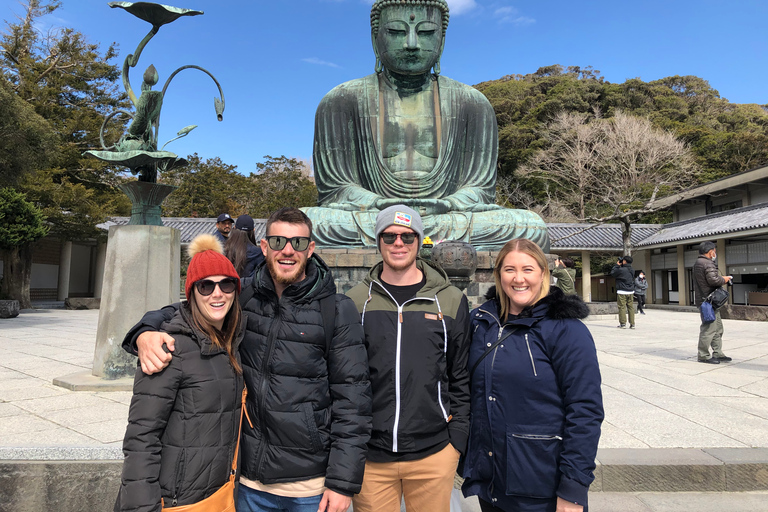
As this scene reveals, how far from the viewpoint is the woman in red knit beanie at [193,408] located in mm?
1401

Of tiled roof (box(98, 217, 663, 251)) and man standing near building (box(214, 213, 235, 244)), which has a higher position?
tiled roof (box(98, 217, 663, 251))

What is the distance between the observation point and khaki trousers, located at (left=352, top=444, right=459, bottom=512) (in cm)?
170

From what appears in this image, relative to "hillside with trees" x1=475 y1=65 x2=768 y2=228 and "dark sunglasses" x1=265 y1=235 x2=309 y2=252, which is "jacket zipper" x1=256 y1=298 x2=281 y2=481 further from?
"hillside with trees" x1=475 y1=65 x2=768 y2=228

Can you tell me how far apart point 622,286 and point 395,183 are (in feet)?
17.5

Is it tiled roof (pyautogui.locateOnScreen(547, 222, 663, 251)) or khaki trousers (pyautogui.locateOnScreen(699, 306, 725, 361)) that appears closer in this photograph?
khaki trousers (pyautogui.locateOnScreen(699, 306, 725, 361))

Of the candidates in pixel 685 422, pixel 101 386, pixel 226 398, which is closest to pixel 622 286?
pixel 685 422

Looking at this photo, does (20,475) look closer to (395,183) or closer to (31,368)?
(31,368)

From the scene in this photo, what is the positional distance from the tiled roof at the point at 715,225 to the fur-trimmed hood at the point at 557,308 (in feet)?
50.3

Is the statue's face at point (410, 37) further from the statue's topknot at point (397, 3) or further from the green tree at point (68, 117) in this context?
the green tree at point (68, 117)

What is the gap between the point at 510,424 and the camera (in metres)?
1.61

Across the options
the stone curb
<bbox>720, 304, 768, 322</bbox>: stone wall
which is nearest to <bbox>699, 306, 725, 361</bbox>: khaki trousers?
the stone curb

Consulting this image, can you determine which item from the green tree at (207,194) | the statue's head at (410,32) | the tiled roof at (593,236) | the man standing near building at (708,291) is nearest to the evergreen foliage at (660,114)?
the tiled roof at (593,236)

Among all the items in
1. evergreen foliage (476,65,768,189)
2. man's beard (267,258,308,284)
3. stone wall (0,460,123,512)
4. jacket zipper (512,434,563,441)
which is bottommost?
stone wall (0,460,123,512)

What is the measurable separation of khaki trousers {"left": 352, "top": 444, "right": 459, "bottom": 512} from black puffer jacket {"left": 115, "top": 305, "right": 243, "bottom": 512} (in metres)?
0.49
